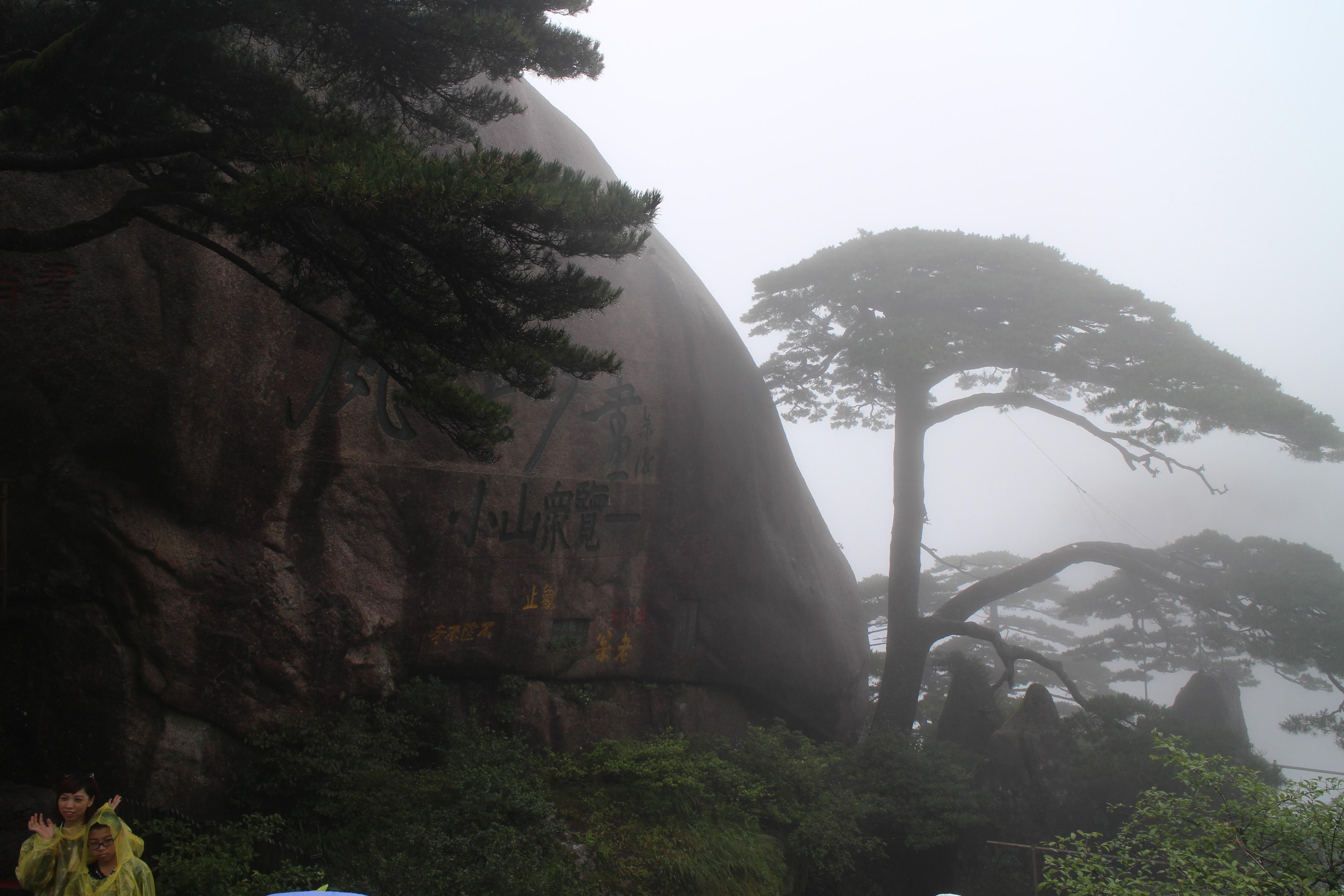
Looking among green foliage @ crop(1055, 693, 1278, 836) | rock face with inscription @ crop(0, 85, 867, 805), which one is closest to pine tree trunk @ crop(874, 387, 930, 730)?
green foliage @ crop(1055, 693, 1278, 836)

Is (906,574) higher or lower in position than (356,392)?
lower

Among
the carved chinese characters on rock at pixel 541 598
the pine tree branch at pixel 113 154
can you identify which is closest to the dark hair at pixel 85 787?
the pine tree branch at pixel 113 154

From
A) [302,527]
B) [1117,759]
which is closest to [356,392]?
[302,527]

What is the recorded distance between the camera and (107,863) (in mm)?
2701

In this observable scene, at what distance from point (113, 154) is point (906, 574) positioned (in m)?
9.41

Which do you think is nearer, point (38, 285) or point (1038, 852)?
point (38, 285)

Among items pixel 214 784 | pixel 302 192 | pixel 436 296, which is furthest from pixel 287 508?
pixel 302 192

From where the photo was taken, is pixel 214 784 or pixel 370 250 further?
pixel 214 784

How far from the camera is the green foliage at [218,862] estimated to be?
363 centimetres

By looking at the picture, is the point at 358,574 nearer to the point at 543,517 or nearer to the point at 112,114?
the point at 543,517

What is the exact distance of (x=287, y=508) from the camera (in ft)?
16.8

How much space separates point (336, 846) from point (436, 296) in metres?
3.16

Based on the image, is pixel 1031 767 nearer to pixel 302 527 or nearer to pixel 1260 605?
pixel 1260 605

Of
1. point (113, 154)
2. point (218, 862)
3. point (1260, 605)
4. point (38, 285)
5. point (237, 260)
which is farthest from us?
point (1260, 605)
